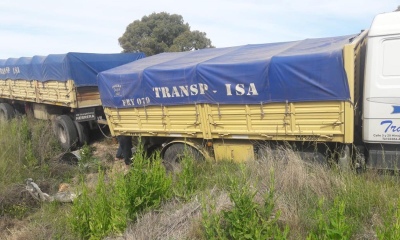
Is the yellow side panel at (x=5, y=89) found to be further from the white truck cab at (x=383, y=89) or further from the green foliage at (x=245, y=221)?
the white truck cab at (x=383, y=89)

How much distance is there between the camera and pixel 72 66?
951 centimetres

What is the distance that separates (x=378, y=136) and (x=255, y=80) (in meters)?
1.94

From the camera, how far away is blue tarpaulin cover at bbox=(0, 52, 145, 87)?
31.3ft

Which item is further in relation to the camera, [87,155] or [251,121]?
[87,155]

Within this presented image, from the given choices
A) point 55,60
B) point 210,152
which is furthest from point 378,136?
point 55,60

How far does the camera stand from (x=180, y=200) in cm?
446

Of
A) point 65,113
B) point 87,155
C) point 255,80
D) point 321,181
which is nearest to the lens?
point 321,181

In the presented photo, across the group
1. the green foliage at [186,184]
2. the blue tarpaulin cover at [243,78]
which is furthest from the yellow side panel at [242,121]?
the green foliage at [186,184]

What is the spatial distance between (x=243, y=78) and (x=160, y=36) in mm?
22198

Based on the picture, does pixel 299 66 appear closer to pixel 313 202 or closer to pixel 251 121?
pixel 251 121

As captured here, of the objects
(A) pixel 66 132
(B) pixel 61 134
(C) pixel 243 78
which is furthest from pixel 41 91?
(C) pixel 243 78

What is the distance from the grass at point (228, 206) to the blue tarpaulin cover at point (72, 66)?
4186mm

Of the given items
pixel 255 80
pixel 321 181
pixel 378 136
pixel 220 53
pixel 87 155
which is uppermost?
pixel 220 53

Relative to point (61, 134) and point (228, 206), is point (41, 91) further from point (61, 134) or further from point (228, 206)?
point (228, 206)
